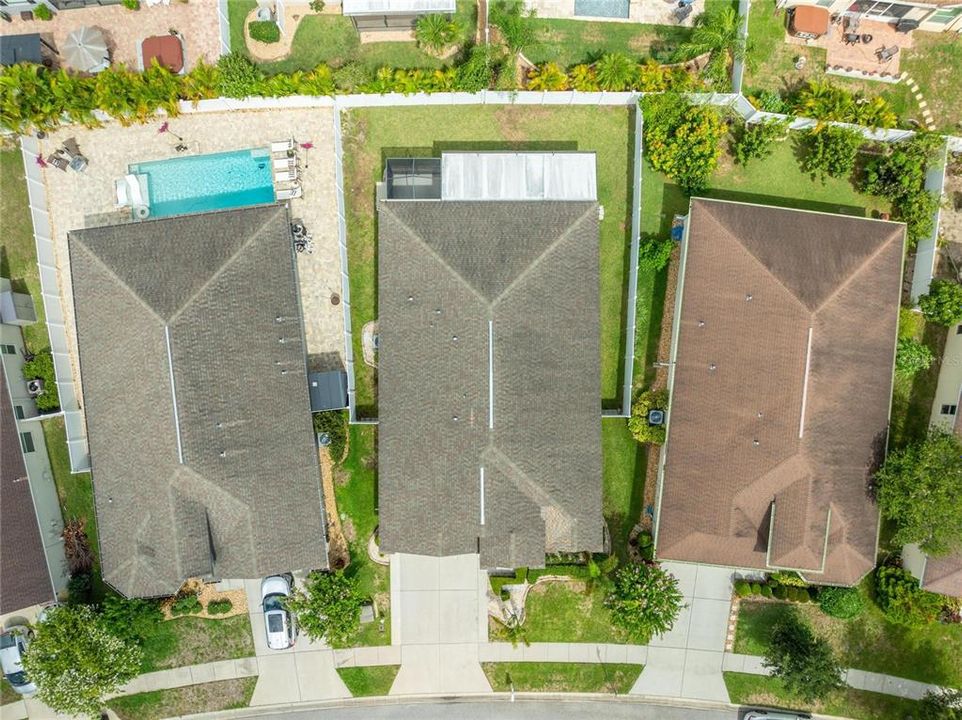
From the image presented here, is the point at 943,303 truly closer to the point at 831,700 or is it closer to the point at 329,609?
the point at 831,700

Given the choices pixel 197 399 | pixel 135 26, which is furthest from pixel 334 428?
pixel 135 26

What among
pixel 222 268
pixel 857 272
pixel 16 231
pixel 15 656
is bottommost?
pixel 15 656

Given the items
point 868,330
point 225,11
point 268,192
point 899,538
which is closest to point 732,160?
point 868,330

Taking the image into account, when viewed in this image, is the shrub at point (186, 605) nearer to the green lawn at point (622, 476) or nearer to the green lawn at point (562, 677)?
the green lawn at point (562, 677)

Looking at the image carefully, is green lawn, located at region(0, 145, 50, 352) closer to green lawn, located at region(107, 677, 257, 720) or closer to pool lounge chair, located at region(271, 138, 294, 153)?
pool lounge chair, located at region(271, 138, 294, 153)

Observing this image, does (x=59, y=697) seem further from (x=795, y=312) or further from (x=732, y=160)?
(x=732, y=160)

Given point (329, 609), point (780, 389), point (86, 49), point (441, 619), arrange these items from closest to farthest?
point (780, 389) → point (329, 609) → point (86, 49) → point (441, 619)

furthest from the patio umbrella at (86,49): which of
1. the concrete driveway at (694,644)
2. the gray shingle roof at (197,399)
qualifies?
the concrete driveway at (694,644)
